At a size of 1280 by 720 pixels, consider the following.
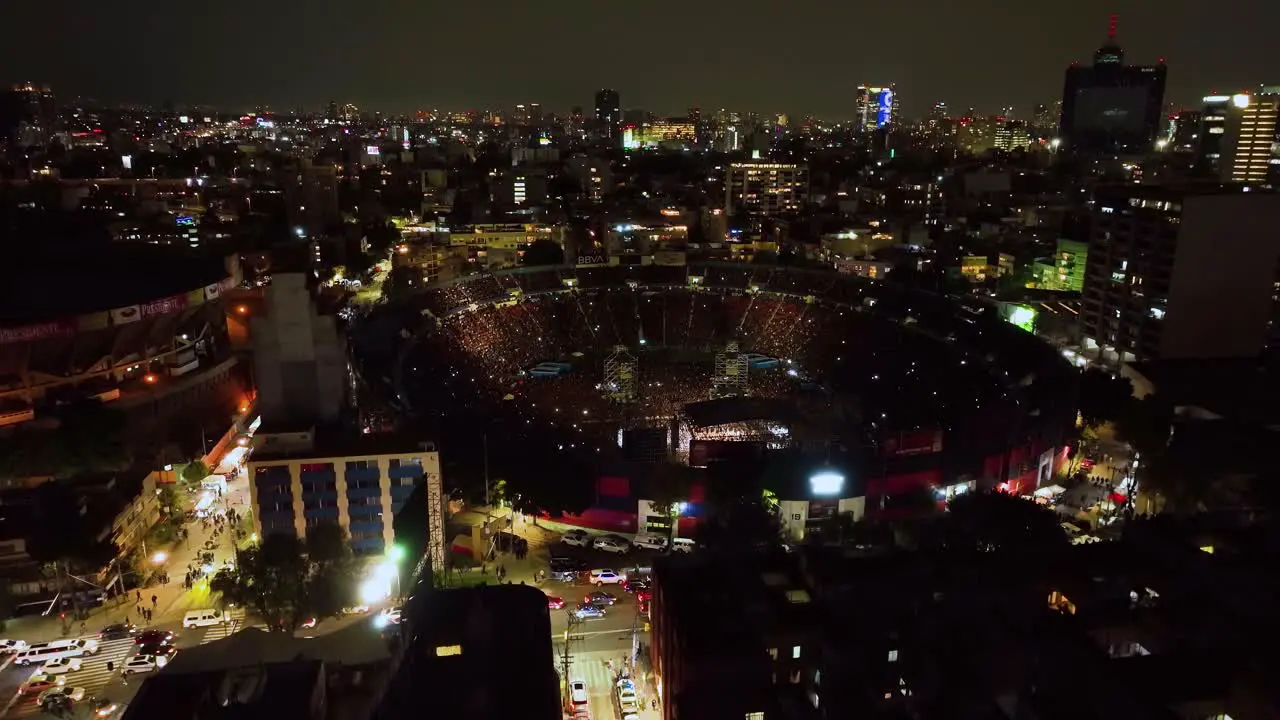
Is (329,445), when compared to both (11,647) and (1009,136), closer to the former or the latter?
(11,647)

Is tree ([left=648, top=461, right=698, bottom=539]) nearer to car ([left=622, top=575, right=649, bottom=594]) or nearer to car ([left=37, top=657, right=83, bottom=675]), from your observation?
car ([left=622, top=575, right=649, bottom=594])

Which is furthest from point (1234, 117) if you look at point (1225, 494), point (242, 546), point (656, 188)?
point (242, 546)

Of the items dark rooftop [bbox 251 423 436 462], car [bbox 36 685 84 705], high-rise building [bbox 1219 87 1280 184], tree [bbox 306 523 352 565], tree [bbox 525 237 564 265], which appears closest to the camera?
car [bbox 36 685 84 705]

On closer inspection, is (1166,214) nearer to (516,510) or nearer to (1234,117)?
(516,510)

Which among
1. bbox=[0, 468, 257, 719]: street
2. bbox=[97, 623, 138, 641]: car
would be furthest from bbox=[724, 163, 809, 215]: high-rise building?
bbox=[97, 623, 138, 641]: car

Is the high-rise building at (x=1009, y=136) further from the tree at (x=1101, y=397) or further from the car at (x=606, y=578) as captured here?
the car at (x=606, y=578)

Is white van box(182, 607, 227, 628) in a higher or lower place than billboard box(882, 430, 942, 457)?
lower

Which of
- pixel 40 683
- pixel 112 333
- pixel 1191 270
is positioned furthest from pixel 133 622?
pixel 1191 270

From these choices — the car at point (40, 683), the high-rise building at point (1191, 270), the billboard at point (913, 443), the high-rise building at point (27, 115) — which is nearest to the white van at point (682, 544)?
the billboard at point (913, 443)
